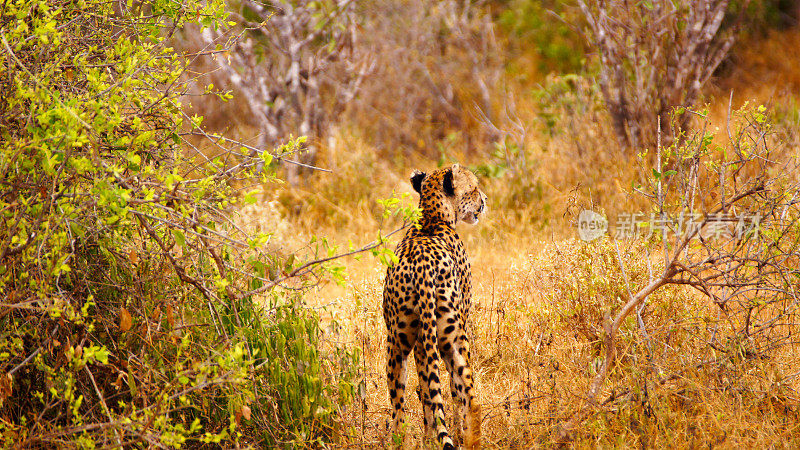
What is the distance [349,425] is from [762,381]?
2.03 meters

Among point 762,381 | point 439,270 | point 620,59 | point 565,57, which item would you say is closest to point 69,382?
point 439,270

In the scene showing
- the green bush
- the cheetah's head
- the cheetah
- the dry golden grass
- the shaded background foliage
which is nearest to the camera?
the green bush

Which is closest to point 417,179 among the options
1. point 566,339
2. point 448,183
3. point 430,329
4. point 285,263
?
point 448,183

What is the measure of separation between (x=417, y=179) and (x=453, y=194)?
0.26 meters

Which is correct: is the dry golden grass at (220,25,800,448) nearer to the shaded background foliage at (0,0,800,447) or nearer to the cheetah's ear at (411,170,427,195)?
the shaded background foliage at (0,0,800,447)

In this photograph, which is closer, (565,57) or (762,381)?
(762,381)

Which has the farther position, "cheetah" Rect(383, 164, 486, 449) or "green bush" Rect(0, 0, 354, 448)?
"cheetah" Rect(383, 164, 486, 449)

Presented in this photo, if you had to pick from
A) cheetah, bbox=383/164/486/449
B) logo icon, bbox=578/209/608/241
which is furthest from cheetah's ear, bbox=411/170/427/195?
logo icon, bbox=578/209/608/241

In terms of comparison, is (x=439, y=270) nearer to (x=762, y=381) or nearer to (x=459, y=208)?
(x=459, y=208)

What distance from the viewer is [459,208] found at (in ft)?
14.2

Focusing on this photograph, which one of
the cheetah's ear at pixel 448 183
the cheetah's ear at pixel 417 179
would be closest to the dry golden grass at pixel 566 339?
the cheetah's ear at pixel 417 179

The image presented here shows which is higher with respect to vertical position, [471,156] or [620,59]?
[620,59]

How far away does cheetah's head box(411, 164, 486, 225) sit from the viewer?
14.0ft

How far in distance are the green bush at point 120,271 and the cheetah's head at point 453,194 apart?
966 mm
